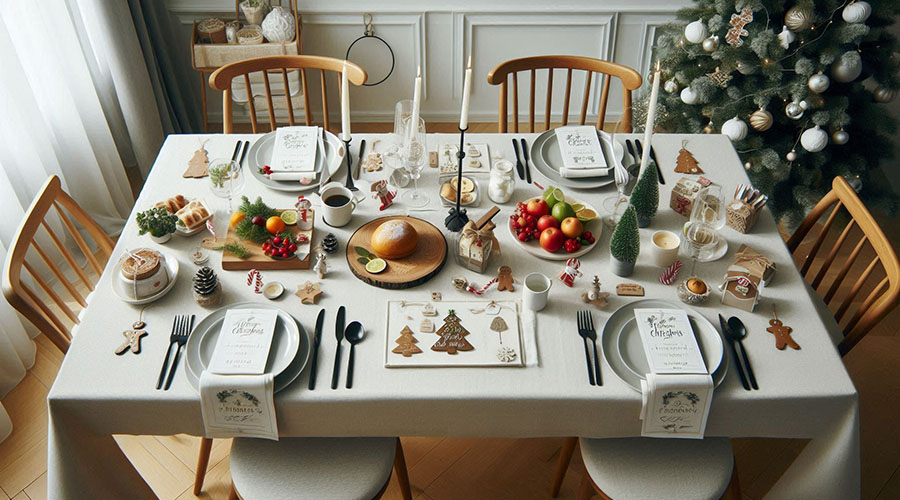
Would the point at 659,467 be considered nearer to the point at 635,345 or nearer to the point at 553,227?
the point at 635,345

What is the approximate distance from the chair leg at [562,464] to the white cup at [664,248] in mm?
510

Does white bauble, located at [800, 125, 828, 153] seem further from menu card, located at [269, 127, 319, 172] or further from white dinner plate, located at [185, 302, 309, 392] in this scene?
white dinner plate, located at [185, 302, 309, 392]

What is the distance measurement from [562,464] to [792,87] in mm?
1615

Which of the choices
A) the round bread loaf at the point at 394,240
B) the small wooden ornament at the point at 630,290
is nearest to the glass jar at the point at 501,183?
the round bread loaf at the point at 394,240

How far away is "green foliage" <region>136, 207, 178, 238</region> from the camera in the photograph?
5.52 ft

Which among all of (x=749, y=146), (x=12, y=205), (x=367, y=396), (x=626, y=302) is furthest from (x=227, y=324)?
(x=749, y=146)

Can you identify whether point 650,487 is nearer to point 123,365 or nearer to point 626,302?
point 626,302

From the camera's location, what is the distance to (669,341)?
1447mm

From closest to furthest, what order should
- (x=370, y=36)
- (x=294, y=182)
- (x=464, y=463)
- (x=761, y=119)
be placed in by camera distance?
(x=294, y=182) → (x=464, y=463) → (x=761, y=119) → (x=370, y=36)

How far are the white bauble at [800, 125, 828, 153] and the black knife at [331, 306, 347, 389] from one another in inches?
74.2

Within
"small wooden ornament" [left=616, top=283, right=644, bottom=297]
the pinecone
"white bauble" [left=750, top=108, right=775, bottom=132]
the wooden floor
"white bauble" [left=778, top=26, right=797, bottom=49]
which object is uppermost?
"white bauble" [left=778, top=26, right=797, bottom=49]

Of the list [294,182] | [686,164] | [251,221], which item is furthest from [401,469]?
[686,164]

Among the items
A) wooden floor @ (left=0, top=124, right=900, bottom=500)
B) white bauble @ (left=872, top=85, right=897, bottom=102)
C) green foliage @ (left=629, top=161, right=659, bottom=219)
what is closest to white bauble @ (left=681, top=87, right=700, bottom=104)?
white bauble @ (left=872, top=85, right=897, bottom=102)

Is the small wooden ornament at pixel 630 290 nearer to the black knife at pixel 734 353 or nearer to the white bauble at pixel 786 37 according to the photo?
the black knife at pixel 734 353
